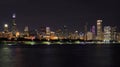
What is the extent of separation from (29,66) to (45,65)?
3.59 meters

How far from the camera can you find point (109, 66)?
5719 centimetres

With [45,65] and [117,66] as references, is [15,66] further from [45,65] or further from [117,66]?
[117,66]

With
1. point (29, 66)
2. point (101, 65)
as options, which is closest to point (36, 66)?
point (29, 66)

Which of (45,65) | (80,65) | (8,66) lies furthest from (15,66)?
(80,65)

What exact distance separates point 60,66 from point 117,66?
8.18m

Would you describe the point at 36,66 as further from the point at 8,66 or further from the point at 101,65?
the point at 101,65

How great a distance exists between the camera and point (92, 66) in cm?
5738

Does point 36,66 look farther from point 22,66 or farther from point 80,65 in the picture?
point 80,65

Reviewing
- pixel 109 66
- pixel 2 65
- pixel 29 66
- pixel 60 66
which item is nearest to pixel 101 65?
pixel 109 66

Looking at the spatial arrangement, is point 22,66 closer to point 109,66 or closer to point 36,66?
point 36,66

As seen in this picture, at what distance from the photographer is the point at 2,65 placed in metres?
58.9

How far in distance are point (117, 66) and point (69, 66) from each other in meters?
6.87

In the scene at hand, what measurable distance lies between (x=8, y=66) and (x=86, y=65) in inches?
456

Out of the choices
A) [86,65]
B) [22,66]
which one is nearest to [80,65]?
[86,65]
